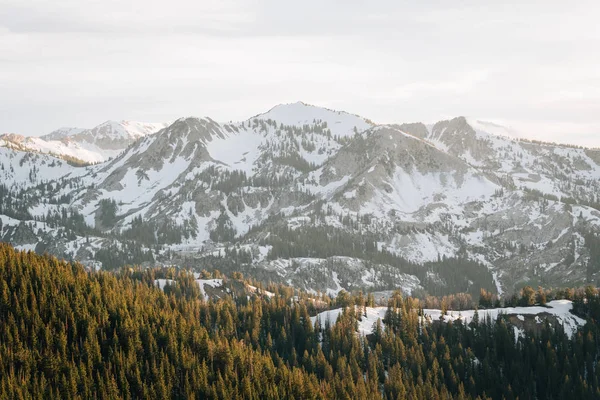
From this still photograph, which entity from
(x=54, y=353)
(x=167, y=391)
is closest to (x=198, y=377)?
(x=167, y=391)

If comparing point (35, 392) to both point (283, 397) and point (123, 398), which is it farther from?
point (283, 397)

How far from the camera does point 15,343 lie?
196250 millimetres

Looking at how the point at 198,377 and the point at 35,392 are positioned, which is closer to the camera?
the point at 35,392

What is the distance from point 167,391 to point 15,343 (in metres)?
43.4

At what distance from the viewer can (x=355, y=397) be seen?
19900cm

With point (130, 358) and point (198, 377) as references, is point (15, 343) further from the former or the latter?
point (198, 377)

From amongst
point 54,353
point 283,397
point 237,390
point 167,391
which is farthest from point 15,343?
point 283,397

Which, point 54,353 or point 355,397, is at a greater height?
point 54,353

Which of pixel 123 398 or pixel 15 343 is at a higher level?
pixel 15 343

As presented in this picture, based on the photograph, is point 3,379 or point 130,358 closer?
point 3,379

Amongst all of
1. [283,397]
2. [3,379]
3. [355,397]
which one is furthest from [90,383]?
[355,397]

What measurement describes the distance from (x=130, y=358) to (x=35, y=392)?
27.8 metres

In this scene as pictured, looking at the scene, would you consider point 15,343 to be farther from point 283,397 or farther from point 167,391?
point 283,397

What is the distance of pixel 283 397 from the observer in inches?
7598
